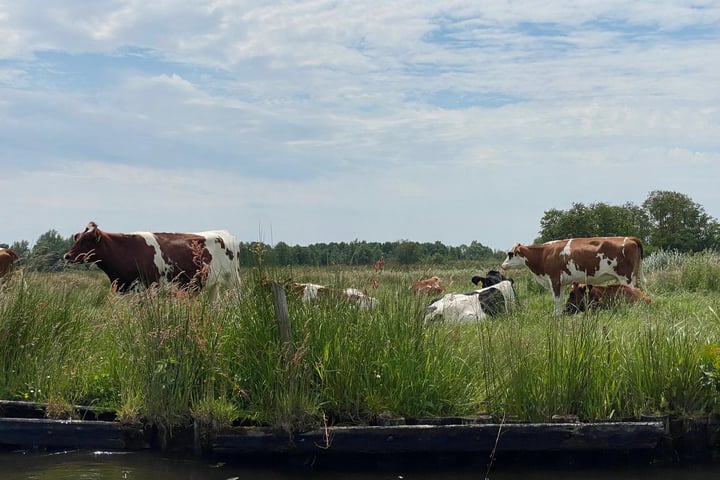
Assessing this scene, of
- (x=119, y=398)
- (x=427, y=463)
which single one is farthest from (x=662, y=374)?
(x=119, y=398)

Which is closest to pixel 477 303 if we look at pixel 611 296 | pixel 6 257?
pixel 611 296

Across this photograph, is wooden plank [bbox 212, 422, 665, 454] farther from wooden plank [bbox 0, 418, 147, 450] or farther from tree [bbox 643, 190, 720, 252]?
tree [bbox 643, 190, 720, 252]

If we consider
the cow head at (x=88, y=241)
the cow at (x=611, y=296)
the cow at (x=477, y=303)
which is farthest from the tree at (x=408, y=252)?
the cow head at (x=88, y=241)

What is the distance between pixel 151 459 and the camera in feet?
23.4

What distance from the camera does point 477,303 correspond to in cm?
1353

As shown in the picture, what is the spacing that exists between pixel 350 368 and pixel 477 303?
6649mm

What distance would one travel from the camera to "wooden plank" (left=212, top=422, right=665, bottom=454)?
692cm

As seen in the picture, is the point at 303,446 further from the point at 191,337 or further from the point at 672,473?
the point at 672,473

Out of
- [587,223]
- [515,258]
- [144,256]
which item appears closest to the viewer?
[144,256]

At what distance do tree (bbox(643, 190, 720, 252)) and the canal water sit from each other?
5619 cm

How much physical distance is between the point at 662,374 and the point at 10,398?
21.6 feet

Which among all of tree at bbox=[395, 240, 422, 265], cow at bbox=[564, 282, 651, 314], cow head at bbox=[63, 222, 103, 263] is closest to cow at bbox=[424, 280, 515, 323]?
cow at bbox=[564, 282, 651, 314]

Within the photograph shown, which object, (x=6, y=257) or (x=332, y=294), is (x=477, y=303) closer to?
(x=332, y=294)

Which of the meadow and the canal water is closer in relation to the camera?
the canal water
